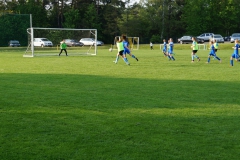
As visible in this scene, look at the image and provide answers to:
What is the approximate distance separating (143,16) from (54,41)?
3898cm

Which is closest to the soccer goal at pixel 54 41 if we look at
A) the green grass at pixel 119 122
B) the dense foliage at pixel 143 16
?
→ the green grass at pixel 119 122

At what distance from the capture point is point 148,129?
662cm

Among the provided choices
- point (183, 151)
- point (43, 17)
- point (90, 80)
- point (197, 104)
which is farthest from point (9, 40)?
point (183, 151)

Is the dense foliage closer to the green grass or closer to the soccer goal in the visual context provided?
the soccer goal

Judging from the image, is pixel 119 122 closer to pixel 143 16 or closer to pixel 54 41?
pixel 54 41

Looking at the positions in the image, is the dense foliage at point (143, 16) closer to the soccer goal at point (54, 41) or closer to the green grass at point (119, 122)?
the soccer goal at point (54, 41)

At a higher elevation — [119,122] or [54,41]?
[54,41]

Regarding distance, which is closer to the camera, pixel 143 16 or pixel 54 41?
pixel 54 41

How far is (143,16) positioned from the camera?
70.9 m

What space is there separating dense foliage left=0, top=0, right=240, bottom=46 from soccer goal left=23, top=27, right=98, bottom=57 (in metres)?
33.8

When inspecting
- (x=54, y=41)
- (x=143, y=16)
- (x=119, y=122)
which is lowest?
(x=119, y=122)

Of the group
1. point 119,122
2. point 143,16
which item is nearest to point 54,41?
point 119,122

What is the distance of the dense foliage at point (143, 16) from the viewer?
70562 mm

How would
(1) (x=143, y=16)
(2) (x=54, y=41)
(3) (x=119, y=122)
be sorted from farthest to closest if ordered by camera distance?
(1) (x=143, y=16), (2) (x=54, y=41), (3) (x=119, y=122)
